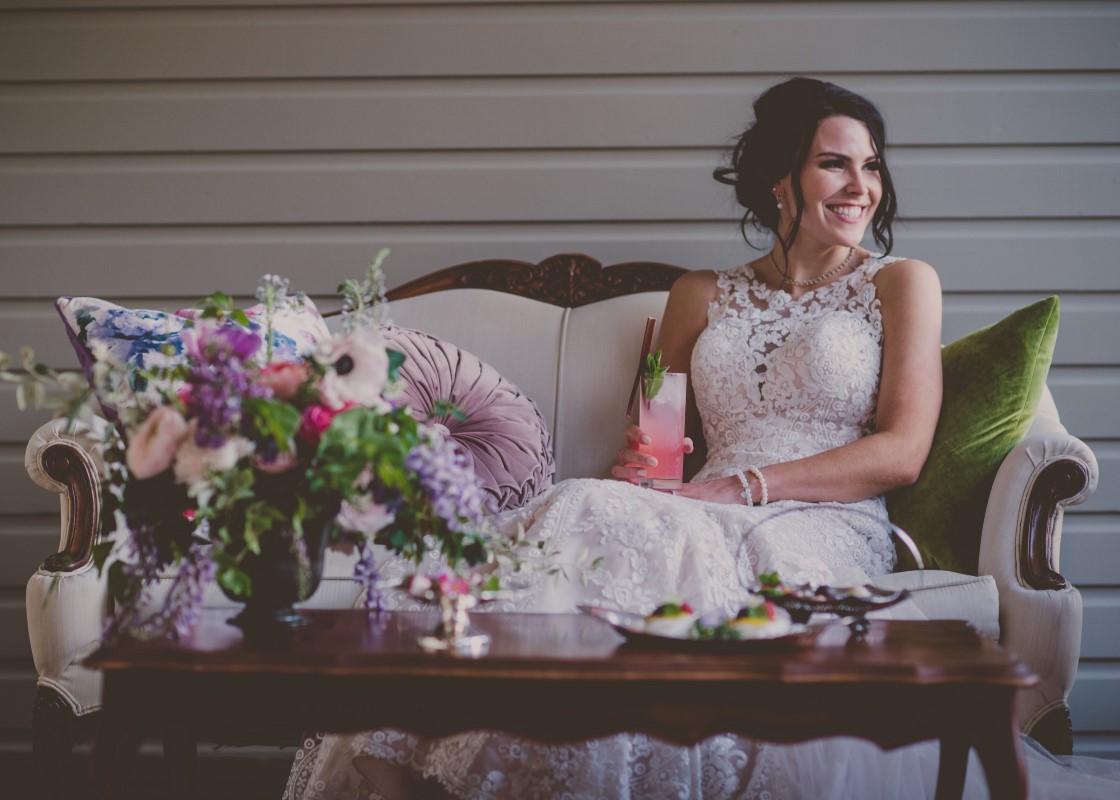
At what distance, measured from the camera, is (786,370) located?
7.59ft

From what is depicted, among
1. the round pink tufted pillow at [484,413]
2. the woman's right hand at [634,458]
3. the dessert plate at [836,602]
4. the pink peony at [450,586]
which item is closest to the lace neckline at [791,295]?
the woman's right hand at [634,458]

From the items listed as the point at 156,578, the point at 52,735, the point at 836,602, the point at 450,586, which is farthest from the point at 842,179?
the point at 52,735

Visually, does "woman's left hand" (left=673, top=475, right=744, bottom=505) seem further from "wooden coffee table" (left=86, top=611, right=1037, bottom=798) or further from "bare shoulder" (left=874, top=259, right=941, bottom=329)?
"wooden coffee table" (left=86, top=611, right=1037, bottom=798)

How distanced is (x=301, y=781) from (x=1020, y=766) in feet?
3.72

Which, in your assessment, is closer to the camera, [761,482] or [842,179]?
[761,482]

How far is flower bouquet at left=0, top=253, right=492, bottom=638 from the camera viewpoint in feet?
3.79

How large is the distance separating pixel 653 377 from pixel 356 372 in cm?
111

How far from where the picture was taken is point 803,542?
6.35 ft

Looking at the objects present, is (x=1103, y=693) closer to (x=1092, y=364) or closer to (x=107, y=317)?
(x=1092, y=364)

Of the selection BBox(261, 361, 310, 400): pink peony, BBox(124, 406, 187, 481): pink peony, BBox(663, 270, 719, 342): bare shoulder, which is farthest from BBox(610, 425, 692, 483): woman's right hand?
BBox(124, 406, 187, 481): pink peony

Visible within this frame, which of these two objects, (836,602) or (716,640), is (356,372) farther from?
(836,602)

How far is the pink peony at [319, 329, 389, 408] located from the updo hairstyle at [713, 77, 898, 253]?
60.5 inches

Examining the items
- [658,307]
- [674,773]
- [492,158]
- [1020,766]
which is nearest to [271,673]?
[674,773]

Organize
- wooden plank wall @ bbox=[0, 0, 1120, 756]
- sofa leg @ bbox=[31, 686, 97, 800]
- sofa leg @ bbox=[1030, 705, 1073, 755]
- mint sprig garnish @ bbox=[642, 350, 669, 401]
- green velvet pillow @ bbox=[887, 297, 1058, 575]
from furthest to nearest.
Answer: wooden plank wall @ bbox=[0, 0, 1120, 756] < mint sprig garnish @ bbox=[642, 350, 669, 401] < green velvet pillow @ bbox=[887, 297, 1058, 575] < sofa leg @ bbox=[31, 686, 97, 800] < sofa leg @ bbox=[1030, 705, 1073, 755]
